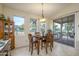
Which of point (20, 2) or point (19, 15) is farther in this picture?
point (19, 15)

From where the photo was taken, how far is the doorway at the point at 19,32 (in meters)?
2.35

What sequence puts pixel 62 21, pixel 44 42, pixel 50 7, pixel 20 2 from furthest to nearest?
pixel 44 42 → pixel 62 21 → pixel 50 7 → pixel 20 2

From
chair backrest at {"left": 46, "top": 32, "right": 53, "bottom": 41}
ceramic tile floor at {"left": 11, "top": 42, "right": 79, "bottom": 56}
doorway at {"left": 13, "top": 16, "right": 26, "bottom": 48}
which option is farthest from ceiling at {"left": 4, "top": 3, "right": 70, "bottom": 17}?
ceramic tile floor at {"left": 11, "top": 42, "right": 79, "bottom": 56}

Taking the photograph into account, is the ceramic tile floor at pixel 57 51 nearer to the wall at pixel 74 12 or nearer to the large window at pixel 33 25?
the wall at pixel 74 12

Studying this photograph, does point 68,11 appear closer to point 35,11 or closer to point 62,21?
point 62,21

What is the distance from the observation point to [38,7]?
7.59ft

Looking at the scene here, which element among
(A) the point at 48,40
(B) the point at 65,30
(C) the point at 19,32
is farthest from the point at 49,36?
(C) the point at 19,32

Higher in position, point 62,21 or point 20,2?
point 20,2

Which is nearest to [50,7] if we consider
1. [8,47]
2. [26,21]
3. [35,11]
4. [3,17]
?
[35,11]

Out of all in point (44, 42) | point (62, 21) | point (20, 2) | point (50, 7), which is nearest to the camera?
point (20, 2)

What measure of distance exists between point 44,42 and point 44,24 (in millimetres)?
543

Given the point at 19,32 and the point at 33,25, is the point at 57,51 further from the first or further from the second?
the point at 19,32

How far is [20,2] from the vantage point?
218cm

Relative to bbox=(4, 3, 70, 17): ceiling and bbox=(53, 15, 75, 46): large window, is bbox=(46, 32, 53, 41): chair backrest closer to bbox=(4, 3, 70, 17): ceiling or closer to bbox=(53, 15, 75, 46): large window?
bbox=(53, 15, 75, 46): large window
